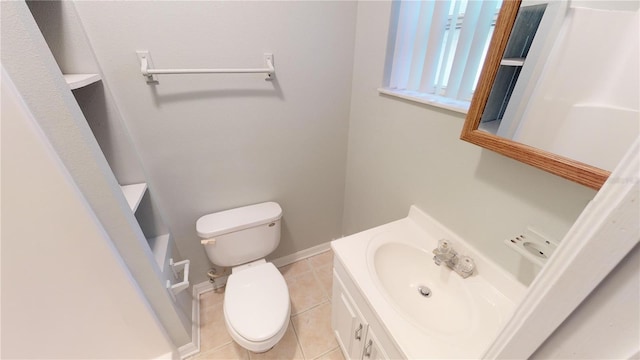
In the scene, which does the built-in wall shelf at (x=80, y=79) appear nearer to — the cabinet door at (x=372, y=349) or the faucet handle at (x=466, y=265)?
the cabinet door at (x=372, y=349)

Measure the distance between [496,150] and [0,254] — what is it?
1579 mm

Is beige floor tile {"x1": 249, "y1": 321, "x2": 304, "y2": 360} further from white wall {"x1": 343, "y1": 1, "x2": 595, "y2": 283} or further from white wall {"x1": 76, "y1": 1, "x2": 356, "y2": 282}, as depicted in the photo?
white wall {"x1": 343, "y1": 1, "x2": 595, "y2": 283}

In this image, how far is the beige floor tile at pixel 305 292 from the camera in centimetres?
164

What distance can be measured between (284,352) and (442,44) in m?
1.76

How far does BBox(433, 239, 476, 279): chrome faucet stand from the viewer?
91 cm

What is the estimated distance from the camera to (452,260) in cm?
95

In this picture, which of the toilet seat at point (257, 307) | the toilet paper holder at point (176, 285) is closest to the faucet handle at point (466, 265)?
the toilet seat at point (257, 307)

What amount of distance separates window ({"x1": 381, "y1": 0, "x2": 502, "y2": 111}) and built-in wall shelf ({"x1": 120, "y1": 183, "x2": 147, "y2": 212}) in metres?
1.30

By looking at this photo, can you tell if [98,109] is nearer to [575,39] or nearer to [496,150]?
[496,150]

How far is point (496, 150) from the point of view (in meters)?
0.74

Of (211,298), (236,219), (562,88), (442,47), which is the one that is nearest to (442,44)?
(442,47)

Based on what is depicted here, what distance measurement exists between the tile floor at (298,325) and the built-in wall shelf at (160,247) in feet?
1.95

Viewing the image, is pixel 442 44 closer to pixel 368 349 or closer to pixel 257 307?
pixel 368 349

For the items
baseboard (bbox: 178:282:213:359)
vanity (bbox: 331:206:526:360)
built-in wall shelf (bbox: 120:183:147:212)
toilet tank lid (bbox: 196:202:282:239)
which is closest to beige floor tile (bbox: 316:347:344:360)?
vanity (bbox: 331:206:526:360)
